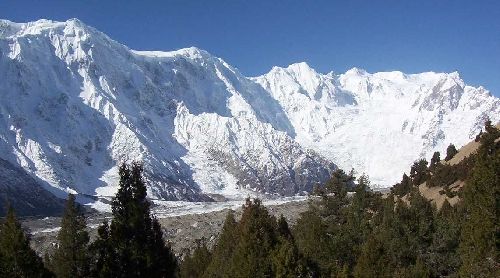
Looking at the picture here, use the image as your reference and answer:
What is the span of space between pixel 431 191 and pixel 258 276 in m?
52.5

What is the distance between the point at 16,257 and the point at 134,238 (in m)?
5.56

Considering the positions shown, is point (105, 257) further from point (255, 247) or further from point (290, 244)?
point (290, 244)

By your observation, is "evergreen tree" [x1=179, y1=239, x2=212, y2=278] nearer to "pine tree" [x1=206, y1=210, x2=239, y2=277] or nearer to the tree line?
"pine tree" [x1=206, y1=210, x2=239, y2=277]

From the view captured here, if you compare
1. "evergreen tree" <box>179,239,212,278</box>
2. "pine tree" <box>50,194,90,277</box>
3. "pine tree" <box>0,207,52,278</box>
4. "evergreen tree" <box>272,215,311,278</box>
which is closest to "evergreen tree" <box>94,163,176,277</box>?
"pine tree" <box>0,207,52,278</box>

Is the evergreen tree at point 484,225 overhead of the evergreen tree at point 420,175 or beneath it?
beneath

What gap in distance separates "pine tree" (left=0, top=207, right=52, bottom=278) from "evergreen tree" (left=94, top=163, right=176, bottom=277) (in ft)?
10.4

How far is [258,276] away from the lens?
3278cm

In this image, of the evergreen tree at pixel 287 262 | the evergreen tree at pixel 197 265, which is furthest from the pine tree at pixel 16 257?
the evergreen tree at pixel 197 265

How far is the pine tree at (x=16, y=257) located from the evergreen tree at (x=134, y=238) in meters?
3.16

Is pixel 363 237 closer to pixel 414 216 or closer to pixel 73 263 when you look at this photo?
pixel 414 216

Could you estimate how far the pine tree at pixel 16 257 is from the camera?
28094mm

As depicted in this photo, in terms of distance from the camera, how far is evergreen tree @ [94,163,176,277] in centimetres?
2830

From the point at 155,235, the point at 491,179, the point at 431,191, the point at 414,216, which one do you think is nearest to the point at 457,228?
the point at 414,216

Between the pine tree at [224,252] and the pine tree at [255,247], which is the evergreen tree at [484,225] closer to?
the pine tree at [255,247]
